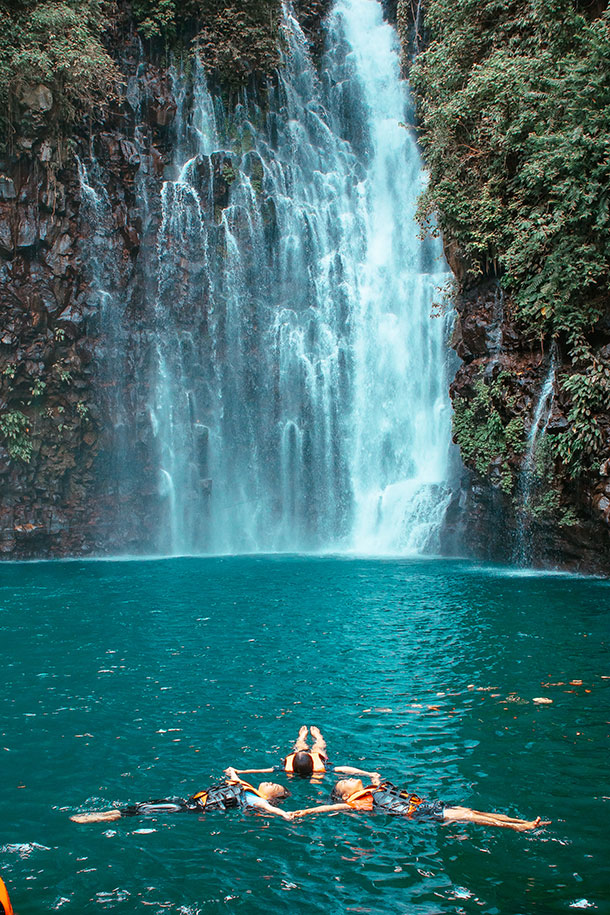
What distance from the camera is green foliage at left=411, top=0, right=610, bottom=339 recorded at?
49.1ft

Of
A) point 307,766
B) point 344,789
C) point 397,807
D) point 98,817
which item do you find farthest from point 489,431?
point 98,817

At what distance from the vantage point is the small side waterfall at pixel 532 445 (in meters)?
16.5

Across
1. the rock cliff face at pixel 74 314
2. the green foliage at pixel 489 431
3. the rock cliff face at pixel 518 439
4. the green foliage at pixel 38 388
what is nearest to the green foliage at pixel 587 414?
the rock cliff face at pixel 518 439

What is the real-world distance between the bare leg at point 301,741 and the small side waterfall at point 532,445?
11.3m

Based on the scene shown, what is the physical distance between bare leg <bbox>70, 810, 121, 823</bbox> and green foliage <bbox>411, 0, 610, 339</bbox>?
1358cm

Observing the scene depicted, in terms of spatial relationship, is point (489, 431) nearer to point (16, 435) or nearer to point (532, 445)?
point (532, 445)

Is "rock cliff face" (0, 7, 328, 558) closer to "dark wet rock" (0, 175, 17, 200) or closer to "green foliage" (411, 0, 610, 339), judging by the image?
"dark wet rock" (0, 175, 17, 200)

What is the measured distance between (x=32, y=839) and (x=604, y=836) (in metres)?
4.21

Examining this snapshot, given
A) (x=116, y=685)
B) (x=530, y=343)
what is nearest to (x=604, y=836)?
(x=116, y=685)

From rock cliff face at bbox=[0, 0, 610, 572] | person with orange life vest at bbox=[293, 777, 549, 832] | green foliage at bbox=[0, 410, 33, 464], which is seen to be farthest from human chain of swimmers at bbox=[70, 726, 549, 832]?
green foliage at bbox=[0, 410, 33, 464]

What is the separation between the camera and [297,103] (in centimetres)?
3084

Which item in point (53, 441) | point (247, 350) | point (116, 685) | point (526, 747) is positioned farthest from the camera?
point (247, 350)

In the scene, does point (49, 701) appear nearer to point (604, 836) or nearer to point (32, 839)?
point (32, 839)

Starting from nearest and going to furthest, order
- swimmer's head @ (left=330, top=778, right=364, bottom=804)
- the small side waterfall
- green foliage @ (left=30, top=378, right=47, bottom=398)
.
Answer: swimmer's head @ (left=330, top=778, right=364, bottom=804) < the small side waterfall < green foliage @ (left=30, top=378, right=47, bottom=398)
